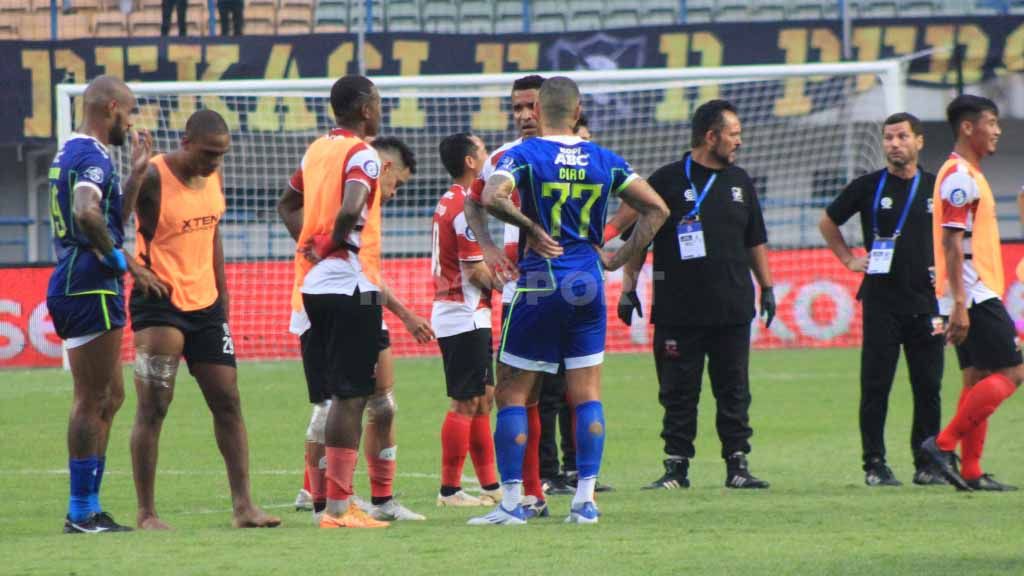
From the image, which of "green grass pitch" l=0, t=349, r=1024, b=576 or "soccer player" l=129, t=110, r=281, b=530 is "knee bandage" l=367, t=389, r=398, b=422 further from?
"soccer player" l=129, t=110, r=281, b=530

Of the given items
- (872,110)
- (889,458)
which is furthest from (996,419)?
(872,110)

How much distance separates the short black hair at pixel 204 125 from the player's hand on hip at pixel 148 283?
0.69m

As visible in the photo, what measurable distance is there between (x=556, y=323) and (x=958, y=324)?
2634 millimetres

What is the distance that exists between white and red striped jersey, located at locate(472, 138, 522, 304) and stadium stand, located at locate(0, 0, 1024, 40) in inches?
652

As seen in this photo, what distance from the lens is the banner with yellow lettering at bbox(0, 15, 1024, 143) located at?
2409 centimetres

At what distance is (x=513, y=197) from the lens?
757cm

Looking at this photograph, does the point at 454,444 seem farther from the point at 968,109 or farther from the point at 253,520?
the point at 968,109

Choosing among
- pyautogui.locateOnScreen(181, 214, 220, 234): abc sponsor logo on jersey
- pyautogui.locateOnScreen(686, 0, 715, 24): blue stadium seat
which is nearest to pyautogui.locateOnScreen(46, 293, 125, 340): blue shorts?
pyautogui.locateOnScreen(181, 214, 220, 234): abc sponsor logo on jersey

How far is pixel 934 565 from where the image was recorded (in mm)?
6078

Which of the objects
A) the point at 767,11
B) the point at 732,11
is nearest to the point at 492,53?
the point at 732,11

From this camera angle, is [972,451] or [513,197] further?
[972,451]

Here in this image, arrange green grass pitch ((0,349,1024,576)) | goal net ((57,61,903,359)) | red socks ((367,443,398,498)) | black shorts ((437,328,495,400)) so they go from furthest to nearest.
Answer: goal net ((57,61,903,359)) < black shorts ((437,328,495,400)) < red socks ((367,443,398,498)) < green grass pitch ((0,349,1024,576))

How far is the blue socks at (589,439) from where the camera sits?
754 cm

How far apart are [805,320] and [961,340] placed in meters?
13.0
